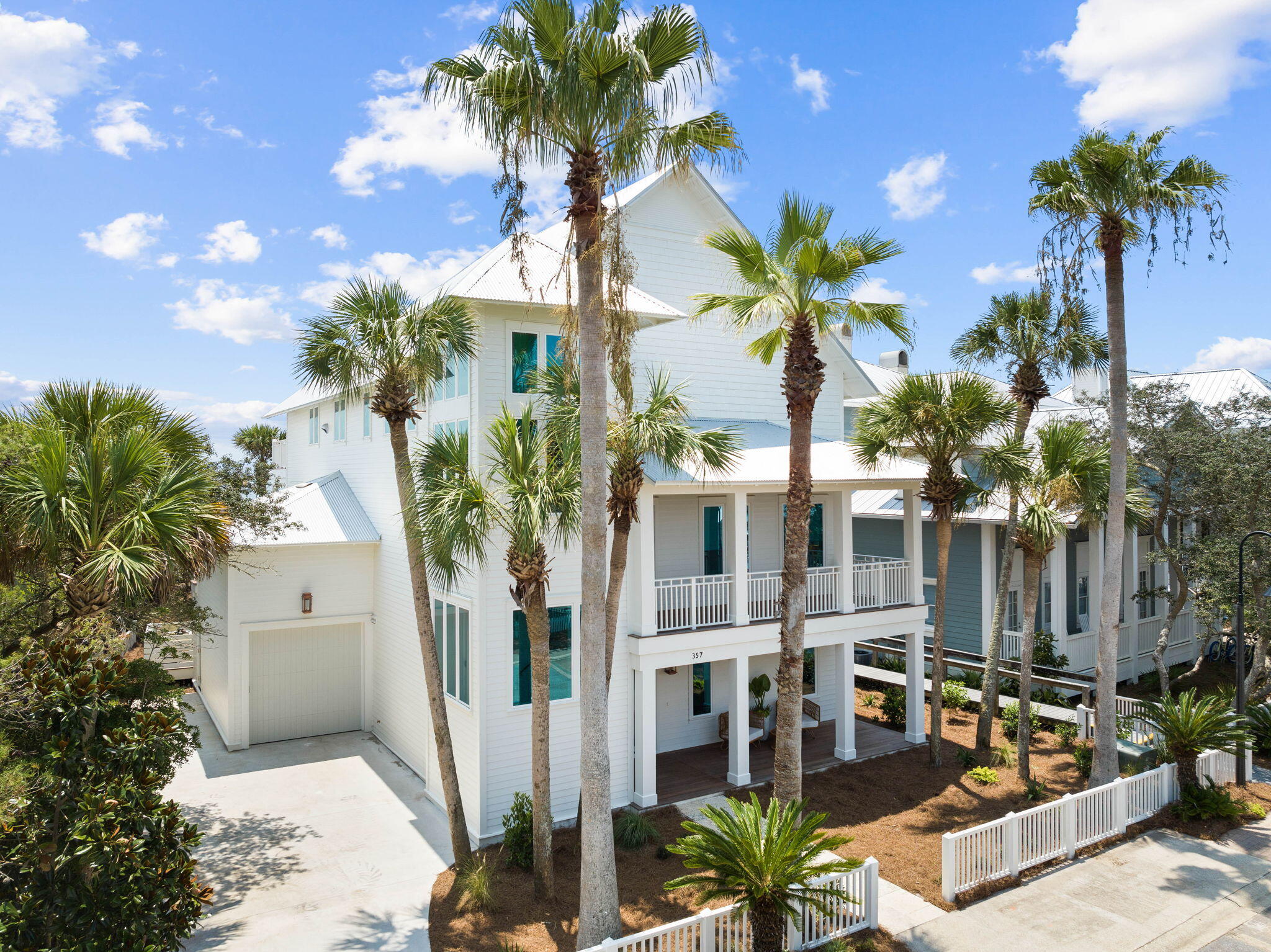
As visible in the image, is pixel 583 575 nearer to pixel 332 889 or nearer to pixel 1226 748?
pixel 332 889

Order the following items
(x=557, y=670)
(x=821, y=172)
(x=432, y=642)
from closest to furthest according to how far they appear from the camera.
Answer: (x=432, y=642) → (x=821, y=172) → (x=557, y=670)

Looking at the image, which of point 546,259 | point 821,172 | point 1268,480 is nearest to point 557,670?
point 546,259

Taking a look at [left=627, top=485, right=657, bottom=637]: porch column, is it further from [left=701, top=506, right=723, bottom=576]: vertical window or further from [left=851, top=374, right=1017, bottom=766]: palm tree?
[left=851, top=374, right=1017, bottom=766]: palm tree

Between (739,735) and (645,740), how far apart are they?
188 centimetres

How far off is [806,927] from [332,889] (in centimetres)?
665

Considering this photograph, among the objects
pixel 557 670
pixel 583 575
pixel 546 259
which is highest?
pixel 546 259

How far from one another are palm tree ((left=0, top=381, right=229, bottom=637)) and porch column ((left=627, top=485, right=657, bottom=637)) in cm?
654

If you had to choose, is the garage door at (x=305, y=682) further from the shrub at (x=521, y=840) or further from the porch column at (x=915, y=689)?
the porch column at (x=915, y=689)

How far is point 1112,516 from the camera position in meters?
13.0

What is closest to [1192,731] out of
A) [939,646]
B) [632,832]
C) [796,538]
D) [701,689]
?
[939,646]

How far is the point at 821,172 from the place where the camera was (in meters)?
11.7

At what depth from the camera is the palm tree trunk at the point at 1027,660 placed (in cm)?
1448

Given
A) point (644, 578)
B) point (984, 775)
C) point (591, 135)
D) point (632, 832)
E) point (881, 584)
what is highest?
point (591, 135)

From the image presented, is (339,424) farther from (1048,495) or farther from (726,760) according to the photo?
(1048,495)
